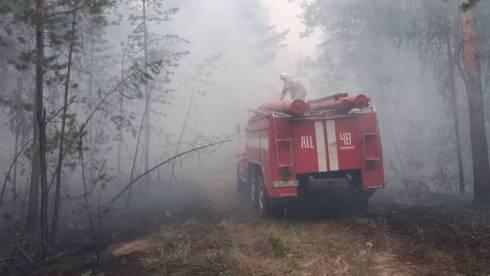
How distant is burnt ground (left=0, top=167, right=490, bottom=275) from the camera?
516cm

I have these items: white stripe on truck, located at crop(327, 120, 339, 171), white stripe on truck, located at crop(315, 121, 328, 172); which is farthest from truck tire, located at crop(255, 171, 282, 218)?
white stripe on truck, located at crop(327, 120, 339, 171)

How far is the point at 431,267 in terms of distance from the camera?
4855 mm

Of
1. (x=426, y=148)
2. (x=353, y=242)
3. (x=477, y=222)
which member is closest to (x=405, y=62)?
(x=426, y=148)

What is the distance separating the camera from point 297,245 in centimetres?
626

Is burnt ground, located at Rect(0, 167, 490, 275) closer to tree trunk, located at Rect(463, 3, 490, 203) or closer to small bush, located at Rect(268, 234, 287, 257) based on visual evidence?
small bush, located at Rect(268, 234, 287, 257)

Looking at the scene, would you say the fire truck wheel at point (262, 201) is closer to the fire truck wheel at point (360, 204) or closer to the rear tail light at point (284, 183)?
the rear tail light at point (284, 183)

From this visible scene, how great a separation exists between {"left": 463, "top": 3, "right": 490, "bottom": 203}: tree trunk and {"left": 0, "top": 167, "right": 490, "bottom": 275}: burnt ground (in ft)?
2.20

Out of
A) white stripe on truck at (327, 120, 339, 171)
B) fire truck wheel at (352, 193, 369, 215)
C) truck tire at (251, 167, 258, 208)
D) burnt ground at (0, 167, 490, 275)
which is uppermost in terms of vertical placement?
white stripe on truck at (327, 120, 339, 171)

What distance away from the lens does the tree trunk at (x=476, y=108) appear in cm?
961

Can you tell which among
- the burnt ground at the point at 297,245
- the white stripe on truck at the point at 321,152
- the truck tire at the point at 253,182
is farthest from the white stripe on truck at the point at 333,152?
the truck tire at the point at 253,182

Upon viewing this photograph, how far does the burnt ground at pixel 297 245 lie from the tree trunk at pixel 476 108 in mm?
670

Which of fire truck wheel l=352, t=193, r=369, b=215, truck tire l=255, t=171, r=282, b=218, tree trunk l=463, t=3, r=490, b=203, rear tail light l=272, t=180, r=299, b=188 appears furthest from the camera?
tree trunk l=463, t=3, r=490, b=203

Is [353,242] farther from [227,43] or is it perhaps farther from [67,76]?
[227,43]

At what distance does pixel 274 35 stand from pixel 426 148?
1968 cm
